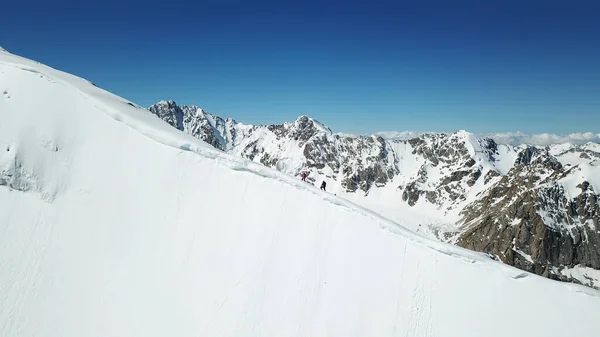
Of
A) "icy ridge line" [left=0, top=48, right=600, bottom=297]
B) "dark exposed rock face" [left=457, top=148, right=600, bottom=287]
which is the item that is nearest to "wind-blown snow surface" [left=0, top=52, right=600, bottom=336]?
"icy ridge line" [left=0, top=48, right=600, bottom=297]

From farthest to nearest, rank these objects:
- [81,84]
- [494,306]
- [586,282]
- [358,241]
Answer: [586,282] → [81,84] → [358,241] → [494,306]

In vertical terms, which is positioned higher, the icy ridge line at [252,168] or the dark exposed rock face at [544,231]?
the dark exposed rock face at [544,231]

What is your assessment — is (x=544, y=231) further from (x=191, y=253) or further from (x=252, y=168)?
(x=191, y=253)

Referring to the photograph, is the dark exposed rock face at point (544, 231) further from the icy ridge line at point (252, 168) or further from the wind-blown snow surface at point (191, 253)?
the wind-blown snow surface at point (191, 253)

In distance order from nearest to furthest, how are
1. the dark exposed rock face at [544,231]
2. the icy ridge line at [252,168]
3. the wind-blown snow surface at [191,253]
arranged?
the wind-blown snow surface at [191,253]
the icy ridge line at [252,168]
the dark exposed rock face at [544,231]

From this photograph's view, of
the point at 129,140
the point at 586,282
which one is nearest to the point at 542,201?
the point at 586,282

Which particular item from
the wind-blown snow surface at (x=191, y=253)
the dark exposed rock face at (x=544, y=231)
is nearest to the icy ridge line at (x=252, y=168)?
the wind-blown snow surface at (x=191, y=253)

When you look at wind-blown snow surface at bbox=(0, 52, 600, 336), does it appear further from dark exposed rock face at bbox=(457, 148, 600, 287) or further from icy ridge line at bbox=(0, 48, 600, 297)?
dark exposed rock face at bbox=(457, 148, 600, 287)

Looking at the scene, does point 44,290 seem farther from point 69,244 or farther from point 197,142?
point 197,142

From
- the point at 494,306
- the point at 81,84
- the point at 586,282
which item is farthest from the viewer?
the point at 586,282

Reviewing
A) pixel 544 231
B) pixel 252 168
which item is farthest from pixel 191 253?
pixel 544 231
